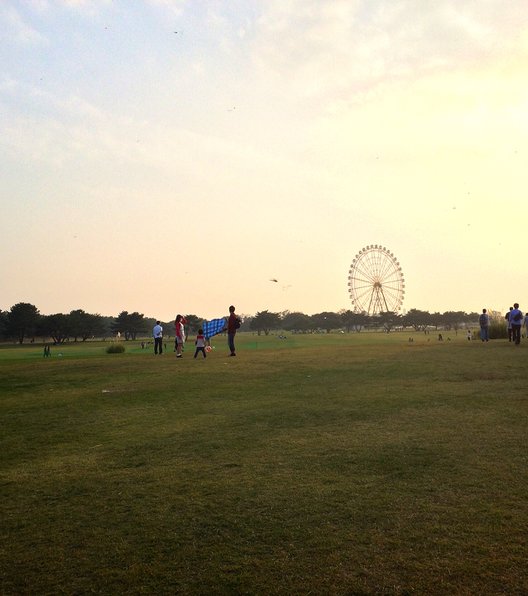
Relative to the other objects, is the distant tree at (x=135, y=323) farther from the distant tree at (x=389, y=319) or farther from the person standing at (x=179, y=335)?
the person standing at (x=179, y=335)

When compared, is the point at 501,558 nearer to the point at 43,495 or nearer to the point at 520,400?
the point at 43,495

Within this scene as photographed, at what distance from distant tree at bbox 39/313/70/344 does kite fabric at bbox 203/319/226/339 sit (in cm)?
7367

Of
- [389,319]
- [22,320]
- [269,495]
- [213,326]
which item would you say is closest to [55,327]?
[22,320]

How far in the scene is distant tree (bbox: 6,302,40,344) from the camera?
334ft

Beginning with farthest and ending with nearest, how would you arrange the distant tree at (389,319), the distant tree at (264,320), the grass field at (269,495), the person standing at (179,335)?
the distant tree at (389,319)
the distant tree at (264,320)
the person standing at (179,335)
the grass field at (269,495)

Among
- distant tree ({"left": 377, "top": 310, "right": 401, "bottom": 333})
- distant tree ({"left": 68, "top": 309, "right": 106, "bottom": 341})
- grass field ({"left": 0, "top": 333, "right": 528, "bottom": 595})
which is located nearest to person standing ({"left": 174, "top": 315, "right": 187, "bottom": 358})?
grass field ({"left": 0, "top": 333, "right": 528, "bottom": 595})

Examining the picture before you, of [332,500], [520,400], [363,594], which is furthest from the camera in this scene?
[520,400]

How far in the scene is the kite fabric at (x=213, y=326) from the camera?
35625 millimetres

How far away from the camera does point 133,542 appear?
14.9ft

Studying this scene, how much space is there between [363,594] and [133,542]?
2.12 metres

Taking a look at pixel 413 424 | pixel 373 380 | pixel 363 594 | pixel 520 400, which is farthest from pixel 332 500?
pixel 373 380

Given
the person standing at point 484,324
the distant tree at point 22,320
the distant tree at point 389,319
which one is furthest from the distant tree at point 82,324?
the distant tree at point 389,319

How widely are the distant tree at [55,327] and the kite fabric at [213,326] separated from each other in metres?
73.7

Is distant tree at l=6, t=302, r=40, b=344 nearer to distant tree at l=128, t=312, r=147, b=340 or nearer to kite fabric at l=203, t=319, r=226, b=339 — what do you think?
distant tree at l=128, t=312, r=147, b=340
